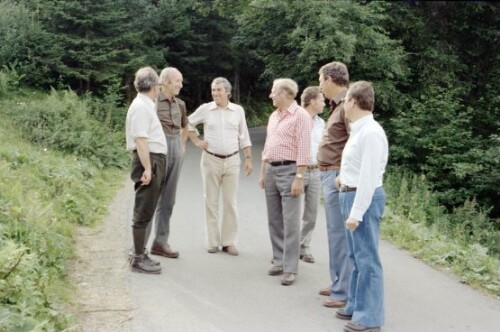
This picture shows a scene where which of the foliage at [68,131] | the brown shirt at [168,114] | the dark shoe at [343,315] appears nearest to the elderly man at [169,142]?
the brown shirt at [168,114]

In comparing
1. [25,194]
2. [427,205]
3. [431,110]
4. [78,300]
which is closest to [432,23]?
[431,110]

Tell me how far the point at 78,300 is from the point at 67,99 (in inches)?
414

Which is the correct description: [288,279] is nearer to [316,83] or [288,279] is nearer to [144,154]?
[144,154]

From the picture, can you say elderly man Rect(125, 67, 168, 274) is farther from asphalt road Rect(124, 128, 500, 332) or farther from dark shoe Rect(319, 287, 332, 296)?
dark shoe Rect(319, 287, 332, 296)

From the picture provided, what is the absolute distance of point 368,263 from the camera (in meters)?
4.59

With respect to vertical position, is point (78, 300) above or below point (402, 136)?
below

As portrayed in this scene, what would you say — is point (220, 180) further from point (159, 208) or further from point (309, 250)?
point (309, 250)

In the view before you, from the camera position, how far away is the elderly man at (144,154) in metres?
5.94

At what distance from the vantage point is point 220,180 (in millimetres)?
7223

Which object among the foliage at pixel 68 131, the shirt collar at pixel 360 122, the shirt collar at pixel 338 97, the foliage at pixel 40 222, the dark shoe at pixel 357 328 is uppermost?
the shirt collar at pixel 338 97

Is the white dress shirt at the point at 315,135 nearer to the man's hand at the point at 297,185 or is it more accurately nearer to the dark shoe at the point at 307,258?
the man's hand at the point at 297,185

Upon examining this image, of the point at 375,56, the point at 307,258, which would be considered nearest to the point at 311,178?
→ the point at 307,258

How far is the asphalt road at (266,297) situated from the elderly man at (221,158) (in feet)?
0.98

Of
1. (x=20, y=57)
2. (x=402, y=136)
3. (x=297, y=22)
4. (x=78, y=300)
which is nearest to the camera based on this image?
(x=78, y=300)
